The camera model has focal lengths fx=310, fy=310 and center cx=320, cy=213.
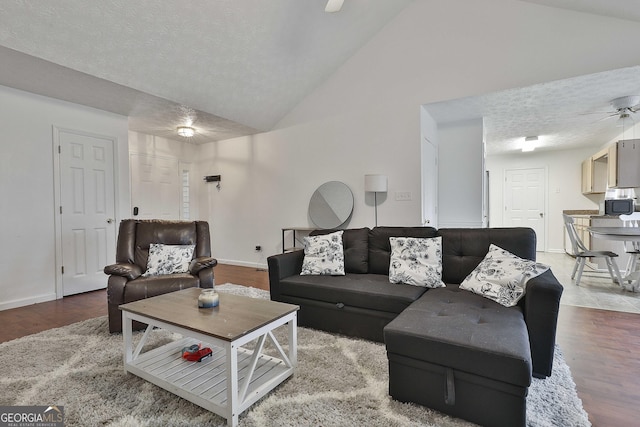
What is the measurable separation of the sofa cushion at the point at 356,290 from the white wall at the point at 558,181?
6.54 metres

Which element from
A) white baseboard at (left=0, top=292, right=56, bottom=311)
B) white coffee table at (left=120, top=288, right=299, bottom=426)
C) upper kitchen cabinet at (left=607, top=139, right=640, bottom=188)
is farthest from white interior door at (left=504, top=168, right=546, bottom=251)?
white baseboard at (left=0, top=292, right=56, bottom=311)

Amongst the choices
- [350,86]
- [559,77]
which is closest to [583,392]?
[559,77]

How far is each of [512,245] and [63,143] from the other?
16.9ft

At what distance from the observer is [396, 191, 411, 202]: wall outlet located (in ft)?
13.5

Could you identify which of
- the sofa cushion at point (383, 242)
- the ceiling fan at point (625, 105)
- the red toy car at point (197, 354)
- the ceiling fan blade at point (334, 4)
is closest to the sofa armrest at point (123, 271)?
the red toy car at point (197, 354)

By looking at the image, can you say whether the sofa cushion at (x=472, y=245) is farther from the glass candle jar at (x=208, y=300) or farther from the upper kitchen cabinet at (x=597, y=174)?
the upper kitchen cabinet at (x=597, y=174)

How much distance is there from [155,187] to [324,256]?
426cm

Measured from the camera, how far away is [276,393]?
1.76 metres

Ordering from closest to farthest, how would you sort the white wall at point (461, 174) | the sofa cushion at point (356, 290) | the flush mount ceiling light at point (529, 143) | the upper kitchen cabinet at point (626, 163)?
the sofa cushion at point (356, 290) → the white wall at point (461, 174) → the upper kitchen cabinet at point (626, 163) → the flush mount ceiling light at point (529, 143)

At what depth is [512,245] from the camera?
2428 mm

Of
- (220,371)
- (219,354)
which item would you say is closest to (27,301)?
(219,354)

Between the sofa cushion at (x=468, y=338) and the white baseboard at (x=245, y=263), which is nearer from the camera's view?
the sofa cushion at (x=468, y=338)

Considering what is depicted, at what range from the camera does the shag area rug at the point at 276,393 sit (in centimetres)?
155

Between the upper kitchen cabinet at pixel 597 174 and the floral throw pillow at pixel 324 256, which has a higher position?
the upper kitchen cabinet at pixel 597 174
